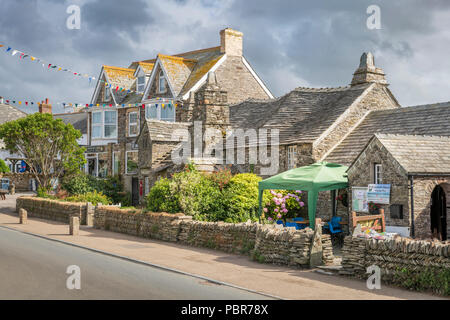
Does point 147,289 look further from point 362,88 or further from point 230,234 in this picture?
point 362,88

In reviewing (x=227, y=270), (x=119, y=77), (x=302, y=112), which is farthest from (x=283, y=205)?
(x=119, y=77)

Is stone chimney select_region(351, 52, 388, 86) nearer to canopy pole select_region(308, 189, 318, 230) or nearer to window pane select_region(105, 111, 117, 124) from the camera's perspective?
canopy pole select_region(308, 189, 318, 230)

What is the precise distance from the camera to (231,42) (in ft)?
125

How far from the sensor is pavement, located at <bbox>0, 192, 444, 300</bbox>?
10.6m

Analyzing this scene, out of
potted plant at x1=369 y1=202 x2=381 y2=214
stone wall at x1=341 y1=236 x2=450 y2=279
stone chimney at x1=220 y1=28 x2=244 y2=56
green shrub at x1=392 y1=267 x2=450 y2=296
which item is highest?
stone chimney at x1=220 y1=28 x2=244 y2=56

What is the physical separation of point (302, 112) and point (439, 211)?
11.6m

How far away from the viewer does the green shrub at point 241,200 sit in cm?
2009

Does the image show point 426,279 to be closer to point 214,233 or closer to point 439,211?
point 439,211

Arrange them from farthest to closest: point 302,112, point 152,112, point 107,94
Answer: point 107,94 → point 152,112 → point 302,112

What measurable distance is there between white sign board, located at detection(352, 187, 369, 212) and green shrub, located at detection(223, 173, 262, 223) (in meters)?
4.28

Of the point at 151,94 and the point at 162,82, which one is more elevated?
the point at 162,82

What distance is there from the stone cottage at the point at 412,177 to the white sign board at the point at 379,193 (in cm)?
15

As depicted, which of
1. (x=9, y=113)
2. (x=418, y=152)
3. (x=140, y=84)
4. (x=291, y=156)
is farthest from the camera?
(x=9, y=113)

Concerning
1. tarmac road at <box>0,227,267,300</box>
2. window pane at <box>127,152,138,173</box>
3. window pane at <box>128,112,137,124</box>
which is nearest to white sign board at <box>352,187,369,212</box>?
tarmac road at <box>0,227,267,300</box>
